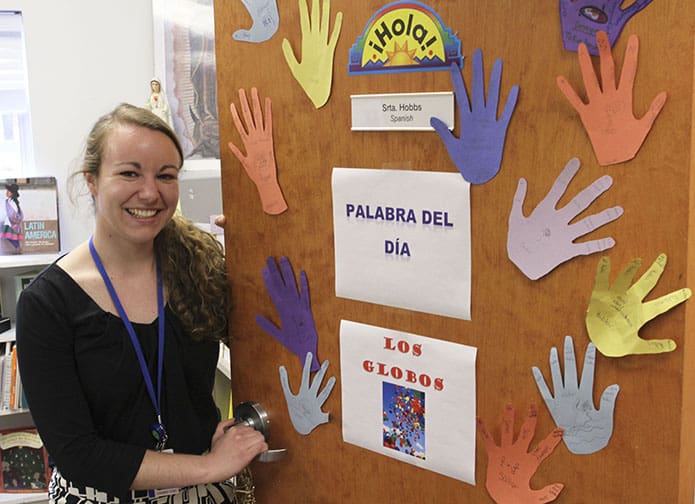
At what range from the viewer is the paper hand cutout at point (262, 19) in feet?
3.92

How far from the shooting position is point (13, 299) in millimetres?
3346

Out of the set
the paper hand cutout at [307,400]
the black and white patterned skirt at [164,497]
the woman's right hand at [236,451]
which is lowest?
the black and white patterned skirt at [164,497]

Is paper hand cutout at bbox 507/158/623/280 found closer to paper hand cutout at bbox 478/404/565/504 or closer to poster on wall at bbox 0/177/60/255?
paper hand cutout at bbox 478/404/565/504

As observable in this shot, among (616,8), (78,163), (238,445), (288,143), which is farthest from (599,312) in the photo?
(78,163)

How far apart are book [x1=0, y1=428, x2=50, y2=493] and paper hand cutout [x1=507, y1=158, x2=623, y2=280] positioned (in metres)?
2.91

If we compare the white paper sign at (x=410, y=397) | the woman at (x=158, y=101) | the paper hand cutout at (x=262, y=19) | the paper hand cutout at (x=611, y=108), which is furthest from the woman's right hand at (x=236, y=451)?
the woman at (x=158, y=101)

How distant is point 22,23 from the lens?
3.21 metres

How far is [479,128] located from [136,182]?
0.66m

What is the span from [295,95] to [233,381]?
583 millimetres

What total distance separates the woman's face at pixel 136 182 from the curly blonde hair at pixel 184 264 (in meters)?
0.02

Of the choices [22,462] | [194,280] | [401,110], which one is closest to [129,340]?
[194,280]

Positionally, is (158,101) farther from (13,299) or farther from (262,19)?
(262,19)

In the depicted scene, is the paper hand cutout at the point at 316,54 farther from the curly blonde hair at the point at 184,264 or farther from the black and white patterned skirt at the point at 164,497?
the black and white patterned skirt at the point at 164,497

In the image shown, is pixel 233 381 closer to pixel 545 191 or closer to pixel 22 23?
pixel 545 191
